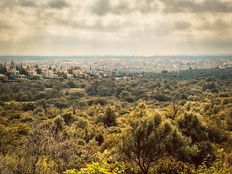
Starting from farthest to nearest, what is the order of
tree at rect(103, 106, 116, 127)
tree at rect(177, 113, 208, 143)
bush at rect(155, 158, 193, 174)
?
tree at rect(103, 106, 116, 127) < tree at rect(177, 113, 208, 143) < bush at rect(155, 158, 193, 174)

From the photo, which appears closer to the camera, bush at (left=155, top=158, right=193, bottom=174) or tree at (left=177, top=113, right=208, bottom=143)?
bush at (left=155, top=158, right=193, bottom=174)

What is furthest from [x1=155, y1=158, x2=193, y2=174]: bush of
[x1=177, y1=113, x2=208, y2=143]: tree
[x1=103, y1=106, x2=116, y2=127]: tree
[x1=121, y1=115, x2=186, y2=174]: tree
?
[x1=103, y1=106, x2=116, y2=127]: tree

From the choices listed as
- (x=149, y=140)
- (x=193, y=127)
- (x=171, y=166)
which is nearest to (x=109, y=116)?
(x=193, y=127)

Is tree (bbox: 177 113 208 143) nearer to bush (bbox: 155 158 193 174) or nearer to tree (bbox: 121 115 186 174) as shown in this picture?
tree (bbox: 121 115 186 174)

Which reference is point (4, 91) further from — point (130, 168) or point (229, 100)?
point (130, 168)

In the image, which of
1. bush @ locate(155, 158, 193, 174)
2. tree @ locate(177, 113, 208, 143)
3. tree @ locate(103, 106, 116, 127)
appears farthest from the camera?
tree @ locate(103, 106, 116, 127)

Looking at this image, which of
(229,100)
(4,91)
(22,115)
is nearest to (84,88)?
(4,91)

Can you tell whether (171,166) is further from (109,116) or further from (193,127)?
(109,116)

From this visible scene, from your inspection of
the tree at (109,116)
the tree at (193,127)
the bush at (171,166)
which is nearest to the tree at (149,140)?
the bush at (171,166)

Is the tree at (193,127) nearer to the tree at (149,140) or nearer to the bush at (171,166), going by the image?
the tree at (149,140)
